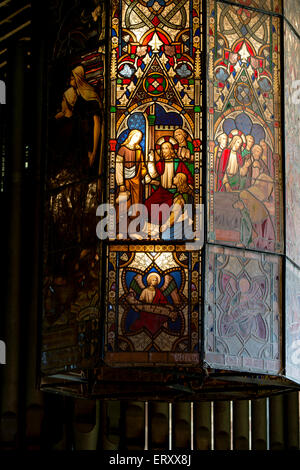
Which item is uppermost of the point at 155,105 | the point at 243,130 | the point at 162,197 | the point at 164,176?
the point at 155,105

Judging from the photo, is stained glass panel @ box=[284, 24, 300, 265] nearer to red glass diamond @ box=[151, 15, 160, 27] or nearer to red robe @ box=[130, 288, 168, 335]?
red glass diamond @ box=[151, 15, 160, 27]

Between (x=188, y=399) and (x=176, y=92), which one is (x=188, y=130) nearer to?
(x=176, y=92)

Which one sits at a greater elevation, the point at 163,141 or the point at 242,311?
the point at 163,141

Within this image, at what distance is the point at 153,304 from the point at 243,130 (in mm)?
1911

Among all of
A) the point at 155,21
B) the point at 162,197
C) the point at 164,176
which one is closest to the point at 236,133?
the point at 164,176

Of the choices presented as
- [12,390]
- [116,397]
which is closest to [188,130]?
[116,397]

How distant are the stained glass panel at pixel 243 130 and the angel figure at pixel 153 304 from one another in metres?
0.62

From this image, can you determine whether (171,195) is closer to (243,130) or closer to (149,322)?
(243,130)

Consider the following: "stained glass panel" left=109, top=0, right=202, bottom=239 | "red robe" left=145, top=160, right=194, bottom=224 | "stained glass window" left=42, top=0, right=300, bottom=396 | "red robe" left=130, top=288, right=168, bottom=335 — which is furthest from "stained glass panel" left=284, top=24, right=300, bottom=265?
"red robe" left=130, top=288, right=168, bottom=335

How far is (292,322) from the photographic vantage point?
14414 millimetres

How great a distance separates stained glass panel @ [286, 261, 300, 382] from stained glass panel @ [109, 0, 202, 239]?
1.27 meters

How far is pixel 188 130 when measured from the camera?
46.5 feet
